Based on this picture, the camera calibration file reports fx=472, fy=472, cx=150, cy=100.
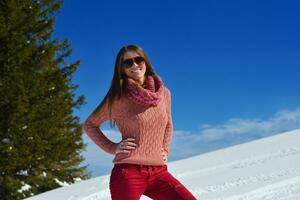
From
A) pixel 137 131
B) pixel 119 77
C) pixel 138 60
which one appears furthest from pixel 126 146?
pixel 138 60

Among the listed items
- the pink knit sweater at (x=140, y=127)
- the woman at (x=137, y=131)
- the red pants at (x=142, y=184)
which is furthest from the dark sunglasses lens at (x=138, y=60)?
the red pants at (x=142, y=184)

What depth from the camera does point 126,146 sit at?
2.59 m

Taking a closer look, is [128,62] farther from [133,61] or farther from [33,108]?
[33,108]

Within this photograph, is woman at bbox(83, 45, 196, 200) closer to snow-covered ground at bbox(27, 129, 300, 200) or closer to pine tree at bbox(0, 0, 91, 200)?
snow-covered ground at bbox(27, 129, 300, 200)

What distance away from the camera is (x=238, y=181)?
23.1ft

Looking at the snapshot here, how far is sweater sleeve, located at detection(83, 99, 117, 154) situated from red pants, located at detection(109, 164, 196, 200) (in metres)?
0.18

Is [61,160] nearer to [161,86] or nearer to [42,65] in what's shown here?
[42,65]

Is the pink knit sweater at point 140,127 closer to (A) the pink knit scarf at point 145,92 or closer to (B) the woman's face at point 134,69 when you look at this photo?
(A) the pink knit scarf at point 145,92

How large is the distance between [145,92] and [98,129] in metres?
0.43

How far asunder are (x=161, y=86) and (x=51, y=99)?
1202cm

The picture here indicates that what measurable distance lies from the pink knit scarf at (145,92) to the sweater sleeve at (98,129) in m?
0.17

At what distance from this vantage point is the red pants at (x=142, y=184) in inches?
98.8

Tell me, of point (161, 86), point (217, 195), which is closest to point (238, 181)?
point (217, 195)

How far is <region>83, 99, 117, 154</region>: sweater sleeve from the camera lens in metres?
2.73
